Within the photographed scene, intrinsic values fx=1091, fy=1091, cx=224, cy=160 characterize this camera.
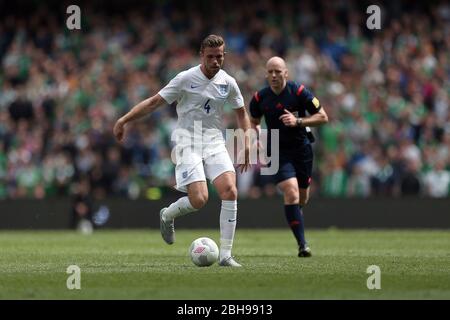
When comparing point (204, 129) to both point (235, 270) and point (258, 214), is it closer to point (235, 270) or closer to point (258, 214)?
point (235, 270)

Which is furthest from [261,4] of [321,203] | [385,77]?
[321,203]

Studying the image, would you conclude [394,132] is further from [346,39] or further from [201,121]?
[201,121]

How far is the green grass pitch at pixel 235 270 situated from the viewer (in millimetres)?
9789

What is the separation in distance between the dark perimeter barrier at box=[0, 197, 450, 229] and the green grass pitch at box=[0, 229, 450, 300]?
13.4 ft

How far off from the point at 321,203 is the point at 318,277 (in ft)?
41.7

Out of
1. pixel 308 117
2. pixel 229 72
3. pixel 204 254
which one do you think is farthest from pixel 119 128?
pixel 229 72

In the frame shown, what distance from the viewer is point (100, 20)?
30312 millimetres

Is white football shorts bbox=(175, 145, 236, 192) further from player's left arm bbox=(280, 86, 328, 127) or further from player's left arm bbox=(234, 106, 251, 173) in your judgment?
player's left arm bbox=(280, 86, 328, 127)

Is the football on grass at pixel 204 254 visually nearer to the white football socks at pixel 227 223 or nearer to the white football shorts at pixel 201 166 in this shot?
the white football socks at pixel 227 223

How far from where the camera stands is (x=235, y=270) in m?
11.9

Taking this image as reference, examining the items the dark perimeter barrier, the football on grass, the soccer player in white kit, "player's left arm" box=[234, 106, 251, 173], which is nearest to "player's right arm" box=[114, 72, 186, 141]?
the soccer player in white kit

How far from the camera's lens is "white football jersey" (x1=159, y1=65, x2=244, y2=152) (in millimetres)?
12750

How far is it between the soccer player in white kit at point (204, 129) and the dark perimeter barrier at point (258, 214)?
10.8 meters
